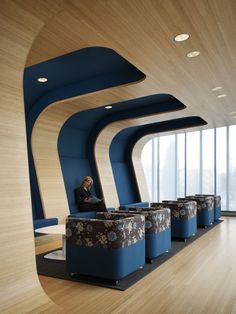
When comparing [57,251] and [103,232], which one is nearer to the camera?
[103,232]

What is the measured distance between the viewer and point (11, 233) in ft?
9.46

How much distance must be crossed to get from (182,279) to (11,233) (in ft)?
8.44

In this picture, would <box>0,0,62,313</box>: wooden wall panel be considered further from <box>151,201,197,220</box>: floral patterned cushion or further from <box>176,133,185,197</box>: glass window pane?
<box>176,133,185,197</box>: glass window pane

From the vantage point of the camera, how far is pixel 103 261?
4.07 meters

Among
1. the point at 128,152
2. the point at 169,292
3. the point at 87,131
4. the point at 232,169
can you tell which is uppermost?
the point at 87,131

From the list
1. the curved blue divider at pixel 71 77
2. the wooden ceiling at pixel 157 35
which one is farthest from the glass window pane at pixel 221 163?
the curved blue divider at pixel 71 77

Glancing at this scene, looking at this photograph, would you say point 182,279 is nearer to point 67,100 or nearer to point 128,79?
point 128,79

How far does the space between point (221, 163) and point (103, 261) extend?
9587 millimetres

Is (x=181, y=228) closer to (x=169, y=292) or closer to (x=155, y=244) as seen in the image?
(x=155, y=244)

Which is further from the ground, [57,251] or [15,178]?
[15,178]

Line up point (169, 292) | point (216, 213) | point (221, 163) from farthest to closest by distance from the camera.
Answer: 1. point (221, 163)
2. point (216, 213)
3. point (169, 292)

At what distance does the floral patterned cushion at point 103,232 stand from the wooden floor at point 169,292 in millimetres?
555

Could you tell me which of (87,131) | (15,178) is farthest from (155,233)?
(87,131)

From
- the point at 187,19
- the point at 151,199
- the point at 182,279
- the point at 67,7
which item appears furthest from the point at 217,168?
the point at 67,7
